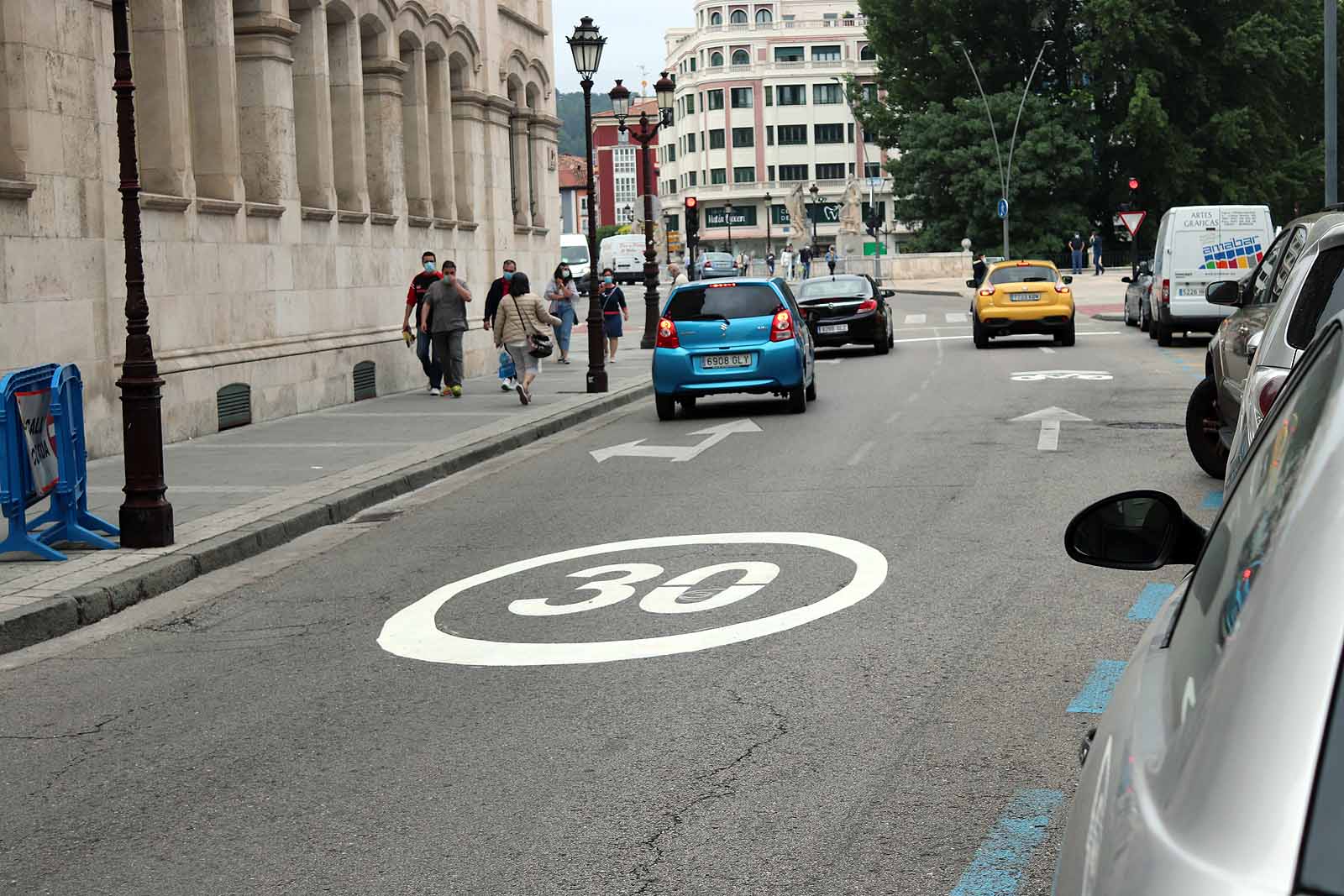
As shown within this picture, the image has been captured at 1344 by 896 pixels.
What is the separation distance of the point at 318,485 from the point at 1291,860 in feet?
41.6

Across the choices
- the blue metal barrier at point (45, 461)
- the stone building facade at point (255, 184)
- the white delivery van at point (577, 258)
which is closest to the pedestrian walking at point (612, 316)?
the stone building facade at point (255, 184)

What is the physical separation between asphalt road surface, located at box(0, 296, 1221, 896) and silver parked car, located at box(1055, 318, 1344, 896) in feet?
7.74

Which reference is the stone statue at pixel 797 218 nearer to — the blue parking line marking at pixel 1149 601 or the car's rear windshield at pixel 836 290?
the car's rear windshield at pixel 836 290

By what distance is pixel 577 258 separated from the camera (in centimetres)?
7844

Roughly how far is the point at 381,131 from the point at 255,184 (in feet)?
15.7

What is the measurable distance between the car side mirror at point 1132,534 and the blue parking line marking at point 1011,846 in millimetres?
1371

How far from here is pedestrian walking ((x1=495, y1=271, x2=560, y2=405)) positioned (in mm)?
21938

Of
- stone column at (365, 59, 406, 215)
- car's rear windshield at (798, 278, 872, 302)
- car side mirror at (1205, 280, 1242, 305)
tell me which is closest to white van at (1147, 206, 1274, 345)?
car's rear windshield at (798, 278, 872, 302)

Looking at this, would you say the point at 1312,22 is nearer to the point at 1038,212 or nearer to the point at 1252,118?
the point at 1252,118

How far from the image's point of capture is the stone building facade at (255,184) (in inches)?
626

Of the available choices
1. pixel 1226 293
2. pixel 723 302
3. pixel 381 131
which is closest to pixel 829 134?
pixel 381 131

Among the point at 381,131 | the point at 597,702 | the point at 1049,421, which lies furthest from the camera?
the point at 381,131

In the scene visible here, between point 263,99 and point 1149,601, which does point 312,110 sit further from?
point 1149,601

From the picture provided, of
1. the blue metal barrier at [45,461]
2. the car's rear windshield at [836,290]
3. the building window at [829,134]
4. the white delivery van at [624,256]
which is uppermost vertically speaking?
the building window at [829,134]
